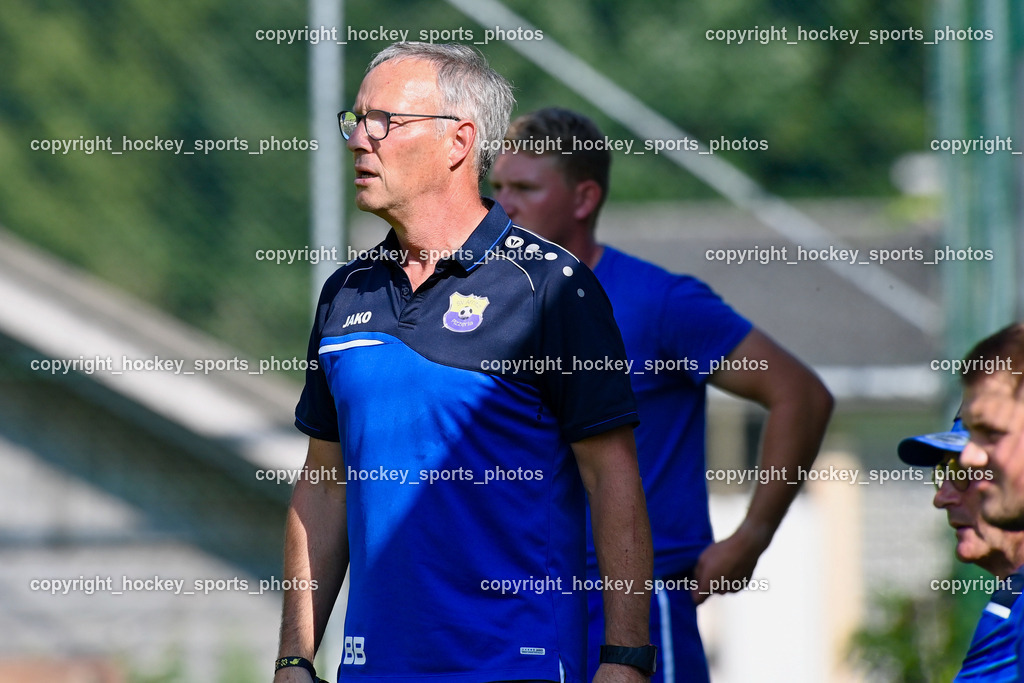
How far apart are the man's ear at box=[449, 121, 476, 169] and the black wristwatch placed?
101cm

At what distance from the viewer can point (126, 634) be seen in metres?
6.48

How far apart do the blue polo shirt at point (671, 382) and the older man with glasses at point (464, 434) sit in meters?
0.83

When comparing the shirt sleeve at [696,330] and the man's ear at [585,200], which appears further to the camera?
the man's ear at [585,200]

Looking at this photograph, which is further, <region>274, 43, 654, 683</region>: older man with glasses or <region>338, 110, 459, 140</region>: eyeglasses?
<region>338, 110, 459, 140</region>: eyeglasses

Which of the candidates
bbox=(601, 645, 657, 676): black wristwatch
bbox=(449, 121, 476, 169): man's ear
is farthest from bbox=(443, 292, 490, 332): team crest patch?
bbox=(601, 645, 657, 676): black wristwatch

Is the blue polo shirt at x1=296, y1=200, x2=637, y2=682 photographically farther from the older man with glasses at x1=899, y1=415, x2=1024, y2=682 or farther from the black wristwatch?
the older man with glasses at x1=899, y1=415, x2=1024, y2=682

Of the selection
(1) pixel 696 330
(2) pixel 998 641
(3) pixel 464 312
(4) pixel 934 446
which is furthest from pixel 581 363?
(1) pixel 696 330

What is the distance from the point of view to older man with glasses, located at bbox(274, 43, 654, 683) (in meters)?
2.43

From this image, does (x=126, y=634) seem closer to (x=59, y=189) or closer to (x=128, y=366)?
(x=128, y=366)

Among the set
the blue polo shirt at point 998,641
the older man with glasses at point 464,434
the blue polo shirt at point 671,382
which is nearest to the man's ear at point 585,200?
the blue polo shirt at point 671,382

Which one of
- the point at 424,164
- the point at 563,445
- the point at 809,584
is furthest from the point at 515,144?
the point at 809,584

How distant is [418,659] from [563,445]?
489 mm

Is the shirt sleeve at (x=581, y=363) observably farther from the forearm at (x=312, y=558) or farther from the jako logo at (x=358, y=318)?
the forearm at (x=312, y=558)

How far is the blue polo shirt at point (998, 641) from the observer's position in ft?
7.51
